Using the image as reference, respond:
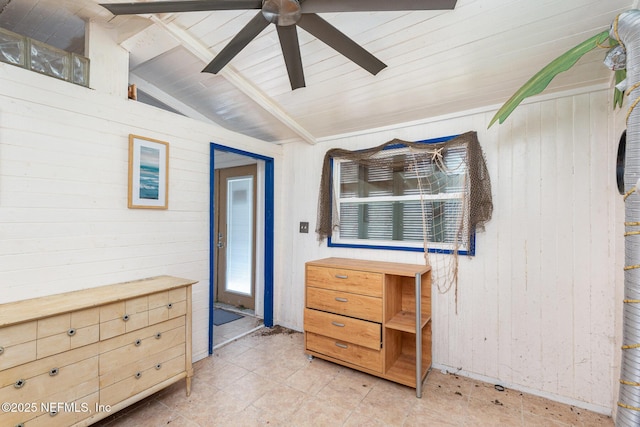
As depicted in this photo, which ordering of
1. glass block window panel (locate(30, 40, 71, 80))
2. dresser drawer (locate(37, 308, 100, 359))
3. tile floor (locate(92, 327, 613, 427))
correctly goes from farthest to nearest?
tile floor (locate(92, 327, 613, 427))
glass block window panel (locate(30, 40, 71, 80))
dresser drawer (locate(37, 308, 100, 359))

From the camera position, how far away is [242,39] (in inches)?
60.7

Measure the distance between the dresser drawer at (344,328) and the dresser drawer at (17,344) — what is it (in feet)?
6.12

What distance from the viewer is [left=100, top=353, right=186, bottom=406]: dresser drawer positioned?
172cm

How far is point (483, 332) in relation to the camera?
2381 millimetres

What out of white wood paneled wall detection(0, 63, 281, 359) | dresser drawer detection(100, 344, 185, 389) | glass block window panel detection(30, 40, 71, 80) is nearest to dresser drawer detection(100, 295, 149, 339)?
dresser drawer detection(100, 344, 185, 389)

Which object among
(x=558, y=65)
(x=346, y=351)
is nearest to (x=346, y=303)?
(x=346, y=351)

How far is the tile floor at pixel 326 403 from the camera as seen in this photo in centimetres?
191

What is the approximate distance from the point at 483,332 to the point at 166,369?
247 centimetres

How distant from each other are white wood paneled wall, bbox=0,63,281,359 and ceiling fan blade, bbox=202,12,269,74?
0.89 metres

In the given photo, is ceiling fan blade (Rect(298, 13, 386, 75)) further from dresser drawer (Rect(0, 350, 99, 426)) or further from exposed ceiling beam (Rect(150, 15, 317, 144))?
dresser drawer (Rect(0, 350, 99, 426))

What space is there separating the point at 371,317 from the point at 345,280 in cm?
37

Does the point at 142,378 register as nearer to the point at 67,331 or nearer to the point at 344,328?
the point at 67,331

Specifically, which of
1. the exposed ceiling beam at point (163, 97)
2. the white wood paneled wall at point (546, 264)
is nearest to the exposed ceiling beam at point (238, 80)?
the exposed ceiling beam at point (163, 97)

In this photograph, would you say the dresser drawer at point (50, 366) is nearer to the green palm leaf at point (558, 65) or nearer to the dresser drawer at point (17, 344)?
the dresser drawer at point (17, 344)
